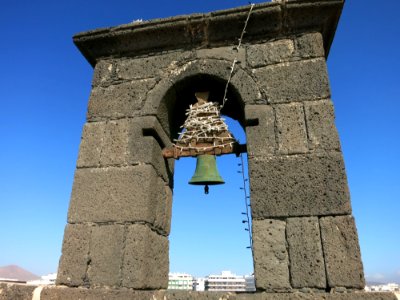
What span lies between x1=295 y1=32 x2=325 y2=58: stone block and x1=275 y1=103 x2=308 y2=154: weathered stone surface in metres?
0.60

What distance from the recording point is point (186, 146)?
11.0ft

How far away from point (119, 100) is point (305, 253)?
8.05 feet

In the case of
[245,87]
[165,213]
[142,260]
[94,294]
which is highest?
[245,87]

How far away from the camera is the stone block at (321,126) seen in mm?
2736

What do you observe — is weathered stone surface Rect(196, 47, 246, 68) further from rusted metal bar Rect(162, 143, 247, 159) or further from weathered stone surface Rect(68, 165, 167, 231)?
weathered stone surface Rect(68, 165, 167, 231)

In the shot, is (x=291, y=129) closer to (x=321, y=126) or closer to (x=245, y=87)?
(x=321, y=126)

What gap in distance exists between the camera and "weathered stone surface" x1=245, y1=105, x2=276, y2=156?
2.83 metres

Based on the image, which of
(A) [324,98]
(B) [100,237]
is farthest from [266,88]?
(B) [100,237]

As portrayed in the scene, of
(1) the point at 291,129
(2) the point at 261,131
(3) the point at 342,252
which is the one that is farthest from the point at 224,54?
(3) the point at 342,252

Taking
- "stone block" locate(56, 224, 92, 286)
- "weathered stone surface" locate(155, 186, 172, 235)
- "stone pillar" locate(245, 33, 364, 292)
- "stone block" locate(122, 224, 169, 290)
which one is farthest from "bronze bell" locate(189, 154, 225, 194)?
"stone block" locate(56, 224, 92, 286)

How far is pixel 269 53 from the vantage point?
10.7 ft

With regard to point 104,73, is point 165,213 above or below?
below

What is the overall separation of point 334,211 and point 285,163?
1.84 feet

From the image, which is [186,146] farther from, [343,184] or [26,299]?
[26,299]
